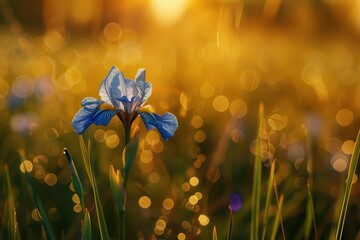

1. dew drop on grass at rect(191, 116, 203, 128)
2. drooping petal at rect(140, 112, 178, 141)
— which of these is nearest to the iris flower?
drooping petal at rect(140, 112, 178, 141)

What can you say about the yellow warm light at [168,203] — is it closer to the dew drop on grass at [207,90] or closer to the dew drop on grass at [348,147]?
the dew drop on grass at [348,147]

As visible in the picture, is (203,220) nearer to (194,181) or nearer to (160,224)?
(160,224)

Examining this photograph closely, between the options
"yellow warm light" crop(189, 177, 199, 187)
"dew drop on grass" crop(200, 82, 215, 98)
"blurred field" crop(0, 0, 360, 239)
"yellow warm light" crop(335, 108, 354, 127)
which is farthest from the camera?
"dew drop on grass" crop(200, 82, 215, 98)

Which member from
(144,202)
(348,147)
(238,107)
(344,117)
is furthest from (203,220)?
(344,117)

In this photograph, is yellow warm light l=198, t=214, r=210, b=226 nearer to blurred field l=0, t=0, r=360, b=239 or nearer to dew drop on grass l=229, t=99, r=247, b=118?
blurred field l=0, t=0, r=360, b=239

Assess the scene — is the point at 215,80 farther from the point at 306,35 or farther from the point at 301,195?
the point at 306,35

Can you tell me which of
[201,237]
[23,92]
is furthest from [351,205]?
[23,92]

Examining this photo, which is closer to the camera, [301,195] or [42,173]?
[301,195]
